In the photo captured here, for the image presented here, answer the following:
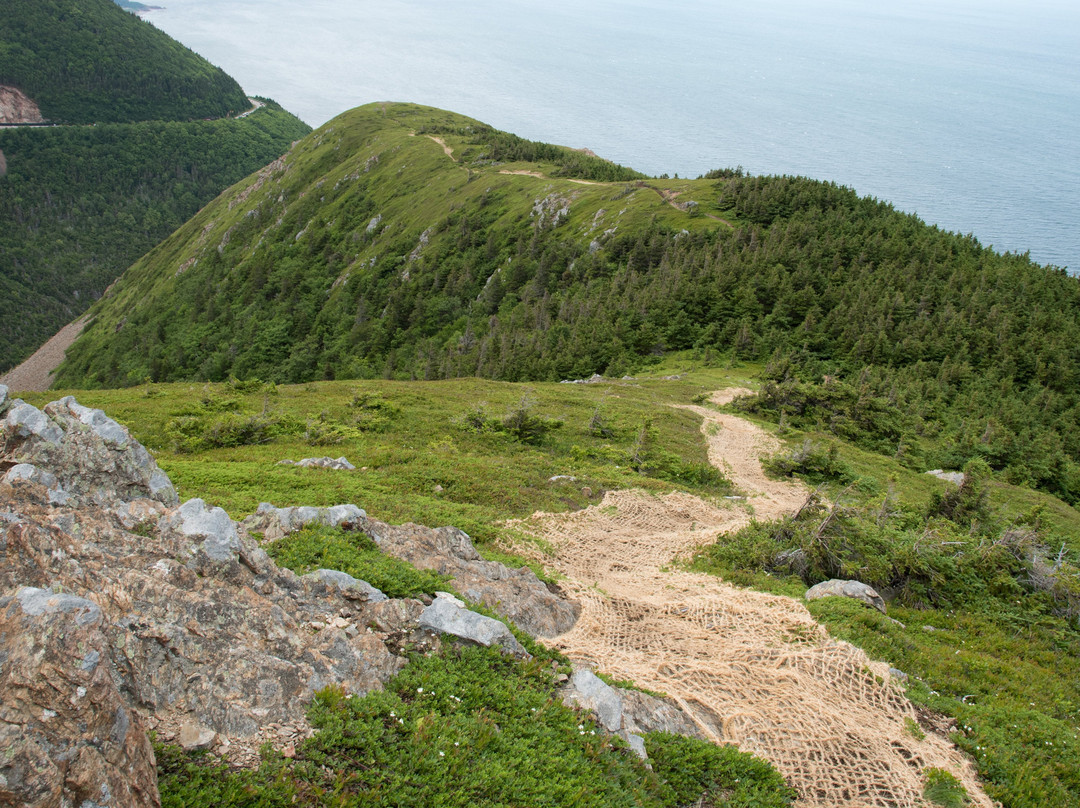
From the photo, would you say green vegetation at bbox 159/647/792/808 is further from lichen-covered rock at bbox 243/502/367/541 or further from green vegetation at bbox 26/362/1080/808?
lichen-covered rock at bbox 243/502/367/541

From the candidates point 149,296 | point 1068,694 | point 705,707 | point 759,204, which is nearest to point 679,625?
point 705,707

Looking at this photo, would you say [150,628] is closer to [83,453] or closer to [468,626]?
[468,626]

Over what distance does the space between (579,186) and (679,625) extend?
297ft

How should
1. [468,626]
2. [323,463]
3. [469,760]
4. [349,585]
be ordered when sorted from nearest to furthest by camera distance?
[469,760] < [468,626] < [349,585] < [323,463]

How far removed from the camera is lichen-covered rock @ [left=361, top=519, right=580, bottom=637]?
11.6 m

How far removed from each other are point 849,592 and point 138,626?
1456 centimetres

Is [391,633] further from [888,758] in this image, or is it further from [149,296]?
[149,296]

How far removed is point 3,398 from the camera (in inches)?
500

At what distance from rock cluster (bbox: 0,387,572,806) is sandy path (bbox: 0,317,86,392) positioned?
14633 cm

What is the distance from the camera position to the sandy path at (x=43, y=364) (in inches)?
4978

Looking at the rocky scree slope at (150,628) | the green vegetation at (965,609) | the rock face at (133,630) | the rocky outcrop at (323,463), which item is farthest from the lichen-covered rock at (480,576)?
the rocky outcrop at (323,463)

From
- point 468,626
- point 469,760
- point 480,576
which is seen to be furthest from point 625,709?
point 480,576

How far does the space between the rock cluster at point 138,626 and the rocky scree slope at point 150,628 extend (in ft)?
0.06

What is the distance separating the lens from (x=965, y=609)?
50.2 ft
